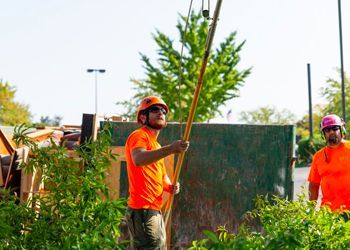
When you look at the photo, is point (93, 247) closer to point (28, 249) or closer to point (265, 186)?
point (28, 249)

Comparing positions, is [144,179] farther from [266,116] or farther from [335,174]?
[266,116]

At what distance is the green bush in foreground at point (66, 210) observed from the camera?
3.35 m

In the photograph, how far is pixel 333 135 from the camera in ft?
22.1

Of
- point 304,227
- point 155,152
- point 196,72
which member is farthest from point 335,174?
point 196,72

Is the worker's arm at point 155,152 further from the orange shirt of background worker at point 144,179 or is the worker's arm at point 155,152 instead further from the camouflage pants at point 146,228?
the camouflage pants at point 146,228

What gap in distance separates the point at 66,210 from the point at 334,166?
12.0 feet

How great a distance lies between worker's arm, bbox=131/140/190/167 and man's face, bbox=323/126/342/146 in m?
1.68

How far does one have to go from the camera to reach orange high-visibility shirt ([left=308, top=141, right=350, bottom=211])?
21.8 feet

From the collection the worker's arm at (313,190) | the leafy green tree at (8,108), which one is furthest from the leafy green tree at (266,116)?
the worker's arm at (313,190)

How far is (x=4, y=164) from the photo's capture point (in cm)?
1098

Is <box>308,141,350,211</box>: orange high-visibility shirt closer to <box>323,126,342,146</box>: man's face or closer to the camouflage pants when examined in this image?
<box>323,126,342,146</box>: man's face

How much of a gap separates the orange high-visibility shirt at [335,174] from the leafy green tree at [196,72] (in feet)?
110

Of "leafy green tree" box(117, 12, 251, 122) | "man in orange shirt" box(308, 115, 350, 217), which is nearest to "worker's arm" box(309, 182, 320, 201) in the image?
"man in orange shirt" box(308, 115, 350, 217)

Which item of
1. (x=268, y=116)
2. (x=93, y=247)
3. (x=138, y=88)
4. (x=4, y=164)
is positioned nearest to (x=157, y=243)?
(x=93, y=247)
